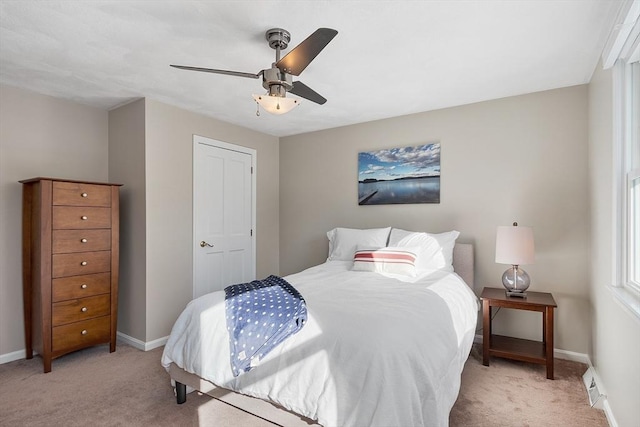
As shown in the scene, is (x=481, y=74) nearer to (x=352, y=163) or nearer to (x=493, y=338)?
(x=352, y=163)

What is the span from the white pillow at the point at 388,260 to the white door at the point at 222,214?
1682 mm

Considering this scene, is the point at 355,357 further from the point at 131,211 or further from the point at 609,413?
→ the point at 131,211

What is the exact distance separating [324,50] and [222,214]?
2.36 m

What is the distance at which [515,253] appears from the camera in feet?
9.44

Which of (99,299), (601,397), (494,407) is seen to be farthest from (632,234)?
(99,299)

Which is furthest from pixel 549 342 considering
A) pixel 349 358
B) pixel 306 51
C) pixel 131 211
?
pixel 131 211

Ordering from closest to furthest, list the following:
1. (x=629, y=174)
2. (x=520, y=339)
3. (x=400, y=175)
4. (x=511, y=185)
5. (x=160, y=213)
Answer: (x=629, y=174), (x=520, y=339), (x=511, y=185), (x=160, y=213), (x=400, y=175)

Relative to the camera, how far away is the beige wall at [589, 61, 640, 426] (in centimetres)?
174

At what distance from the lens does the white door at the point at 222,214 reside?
12.7 feet

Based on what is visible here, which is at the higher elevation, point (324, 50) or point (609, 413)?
point (324, 50)

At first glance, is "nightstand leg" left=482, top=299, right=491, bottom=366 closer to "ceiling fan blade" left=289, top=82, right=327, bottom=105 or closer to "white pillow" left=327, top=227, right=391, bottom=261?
"white pillow" left=327, top=227, right=391, bottom=261

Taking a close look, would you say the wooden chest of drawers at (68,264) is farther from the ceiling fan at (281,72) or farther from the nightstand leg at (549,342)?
the nightstand leg at (549,342)

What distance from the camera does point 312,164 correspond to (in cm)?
462

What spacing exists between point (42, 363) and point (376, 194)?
354cm
